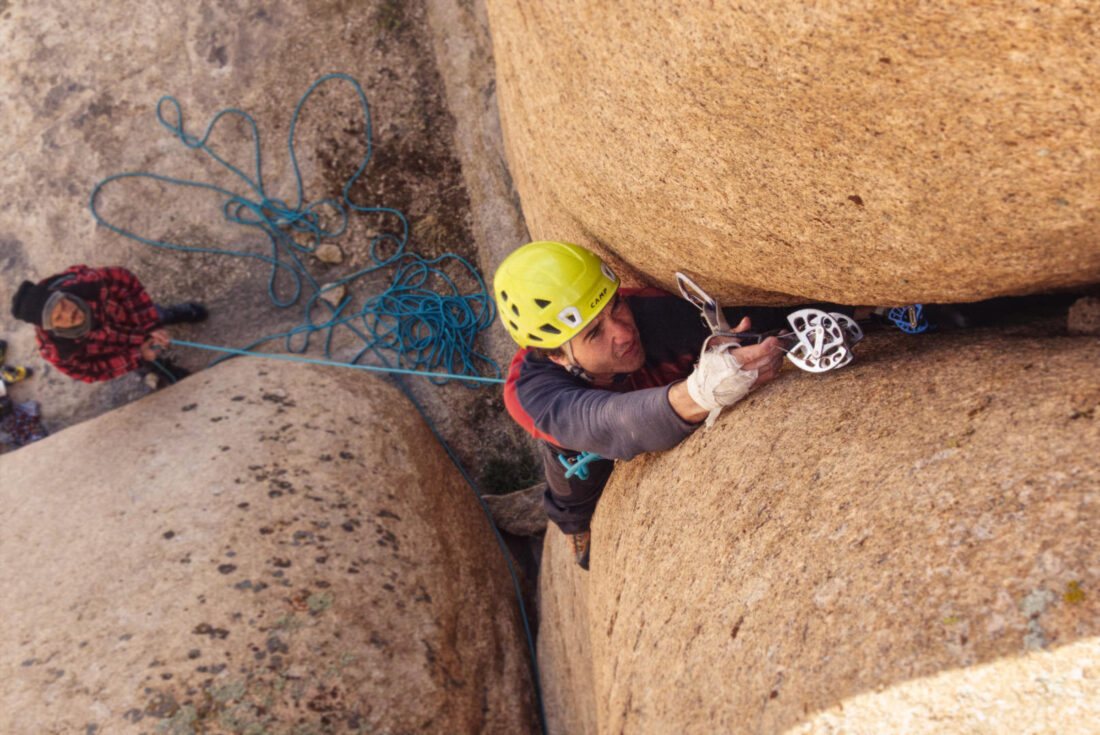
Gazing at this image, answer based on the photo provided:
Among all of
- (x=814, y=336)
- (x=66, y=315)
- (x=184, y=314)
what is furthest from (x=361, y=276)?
(x=814, y=336)

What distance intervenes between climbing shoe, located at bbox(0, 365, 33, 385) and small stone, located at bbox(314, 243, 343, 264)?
2138 millimetres

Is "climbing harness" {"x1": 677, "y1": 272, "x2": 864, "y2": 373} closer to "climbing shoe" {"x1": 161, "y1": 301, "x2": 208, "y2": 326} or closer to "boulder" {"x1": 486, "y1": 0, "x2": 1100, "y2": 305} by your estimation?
"boulder" {"x1": 486, "y1": 0, "x2": 1100, "y2": 305}

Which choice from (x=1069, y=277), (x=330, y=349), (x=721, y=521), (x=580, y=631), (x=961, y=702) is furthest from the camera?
(x=330, y=349)

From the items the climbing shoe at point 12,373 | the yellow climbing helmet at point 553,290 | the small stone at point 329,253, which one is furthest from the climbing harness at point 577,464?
the climbing shoe at point 12,373

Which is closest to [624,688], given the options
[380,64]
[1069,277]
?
[1069,277]

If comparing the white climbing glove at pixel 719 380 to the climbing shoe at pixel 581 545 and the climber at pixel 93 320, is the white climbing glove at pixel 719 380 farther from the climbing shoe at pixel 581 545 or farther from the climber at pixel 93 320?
the climber at pixel 93 320

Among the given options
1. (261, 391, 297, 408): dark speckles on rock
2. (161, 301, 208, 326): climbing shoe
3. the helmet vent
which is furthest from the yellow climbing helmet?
(161, 301, 208, 326): climbing shoe

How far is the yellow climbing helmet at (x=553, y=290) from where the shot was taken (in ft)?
7.70

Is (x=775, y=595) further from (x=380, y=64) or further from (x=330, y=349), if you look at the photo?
(x=380, y=64)

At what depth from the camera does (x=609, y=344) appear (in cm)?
243

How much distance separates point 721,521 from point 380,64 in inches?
175

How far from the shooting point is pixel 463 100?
4.97 m

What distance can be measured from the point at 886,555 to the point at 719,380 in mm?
677

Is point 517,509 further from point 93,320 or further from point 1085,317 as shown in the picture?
point 1085,317
